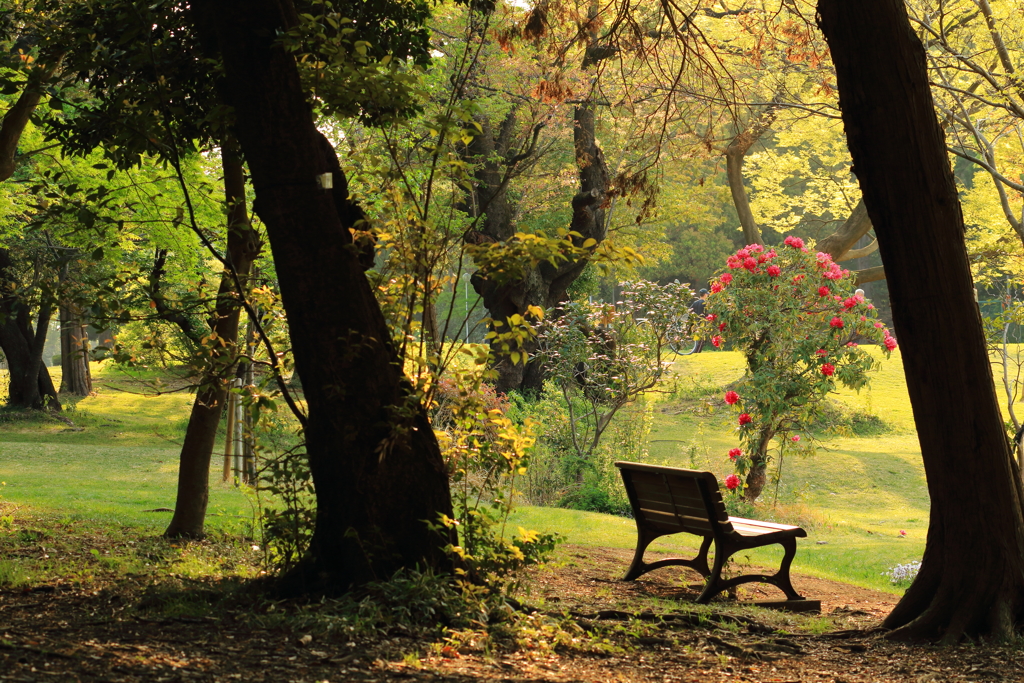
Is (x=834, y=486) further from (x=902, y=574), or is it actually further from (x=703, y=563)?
(x=703, y=563)

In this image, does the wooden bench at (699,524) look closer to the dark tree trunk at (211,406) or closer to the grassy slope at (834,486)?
the grassy slope at (834,486)

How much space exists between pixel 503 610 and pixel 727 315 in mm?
9315

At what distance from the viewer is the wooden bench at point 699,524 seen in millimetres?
6344

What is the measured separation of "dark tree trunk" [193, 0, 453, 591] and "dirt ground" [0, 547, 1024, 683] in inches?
22.4

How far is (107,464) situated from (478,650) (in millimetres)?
14758

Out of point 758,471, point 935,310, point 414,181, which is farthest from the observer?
point 758,471

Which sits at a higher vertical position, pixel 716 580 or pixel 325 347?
pixel 325 347

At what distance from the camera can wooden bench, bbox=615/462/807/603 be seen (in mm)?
6344

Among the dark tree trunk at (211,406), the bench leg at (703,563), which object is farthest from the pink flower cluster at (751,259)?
the dark tree trunk at (211,406)

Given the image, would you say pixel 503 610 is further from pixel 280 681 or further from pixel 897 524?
pixel 897 524

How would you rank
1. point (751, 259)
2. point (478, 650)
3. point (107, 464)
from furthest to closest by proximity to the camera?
point (107, 464)
point (751, 259)
point (478, 650)

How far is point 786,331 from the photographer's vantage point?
13.0m

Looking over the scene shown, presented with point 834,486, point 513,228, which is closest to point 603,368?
point 513,228

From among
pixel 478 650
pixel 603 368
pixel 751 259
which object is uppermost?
pixel 751 259
